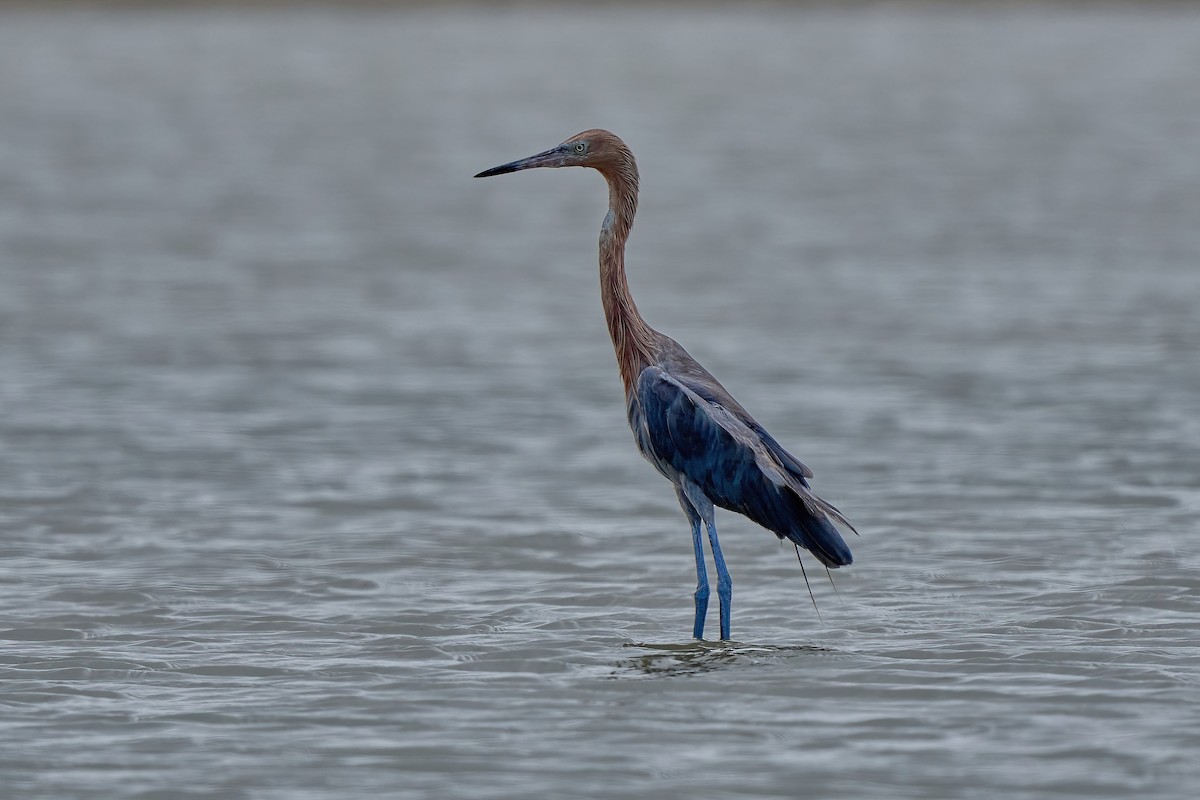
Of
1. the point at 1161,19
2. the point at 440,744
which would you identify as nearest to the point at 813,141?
the point at 440,744

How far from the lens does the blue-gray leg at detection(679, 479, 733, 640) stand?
26.4 ft

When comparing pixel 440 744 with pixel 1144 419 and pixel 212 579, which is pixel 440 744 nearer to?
pixel 212 579

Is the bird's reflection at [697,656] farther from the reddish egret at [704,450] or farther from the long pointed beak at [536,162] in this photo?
the long pointed beak at [536,162]

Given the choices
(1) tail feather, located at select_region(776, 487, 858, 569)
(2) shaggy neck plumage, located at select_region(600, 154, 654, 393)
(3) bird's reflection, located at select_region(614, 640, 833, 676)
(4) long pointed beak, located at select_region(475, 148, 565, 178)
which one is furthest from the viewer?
(2) shaggy neck plumage, located at select_region(600, 154, 654, 393)

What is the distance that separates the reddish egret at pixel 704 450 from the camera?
7.96m

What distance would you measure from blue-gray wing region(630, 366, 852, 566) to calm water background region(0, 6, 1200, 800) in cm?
48

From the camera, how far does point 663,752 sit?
21.7 ft

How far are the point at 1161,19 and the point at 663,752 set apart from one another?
81.1m

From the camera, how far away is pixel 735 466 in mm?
7973

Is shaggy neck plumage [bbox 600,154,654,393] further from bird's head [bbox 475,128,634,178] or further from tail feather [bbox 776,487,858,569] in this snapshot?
tail feather [bbox 776,487,858,569]

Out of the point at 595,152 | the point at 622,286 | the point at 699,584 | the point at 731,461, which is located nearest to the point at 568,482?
the point at 622,286

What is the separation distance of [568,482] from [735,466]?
3.62m

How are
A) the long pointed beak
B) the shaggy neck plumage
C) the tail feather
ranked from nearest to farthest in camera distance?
the tail feather → the long pointed beak → the shaggy neck plumage

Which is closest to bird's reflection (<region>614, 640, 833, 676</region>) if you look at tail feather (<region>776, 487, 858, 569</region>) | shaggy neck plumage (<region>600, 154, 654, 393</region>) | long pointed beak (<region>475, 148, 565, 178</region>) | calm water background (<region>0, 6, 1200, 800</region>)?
calm water background (<region>0, 6, 1200, 800</region>)
